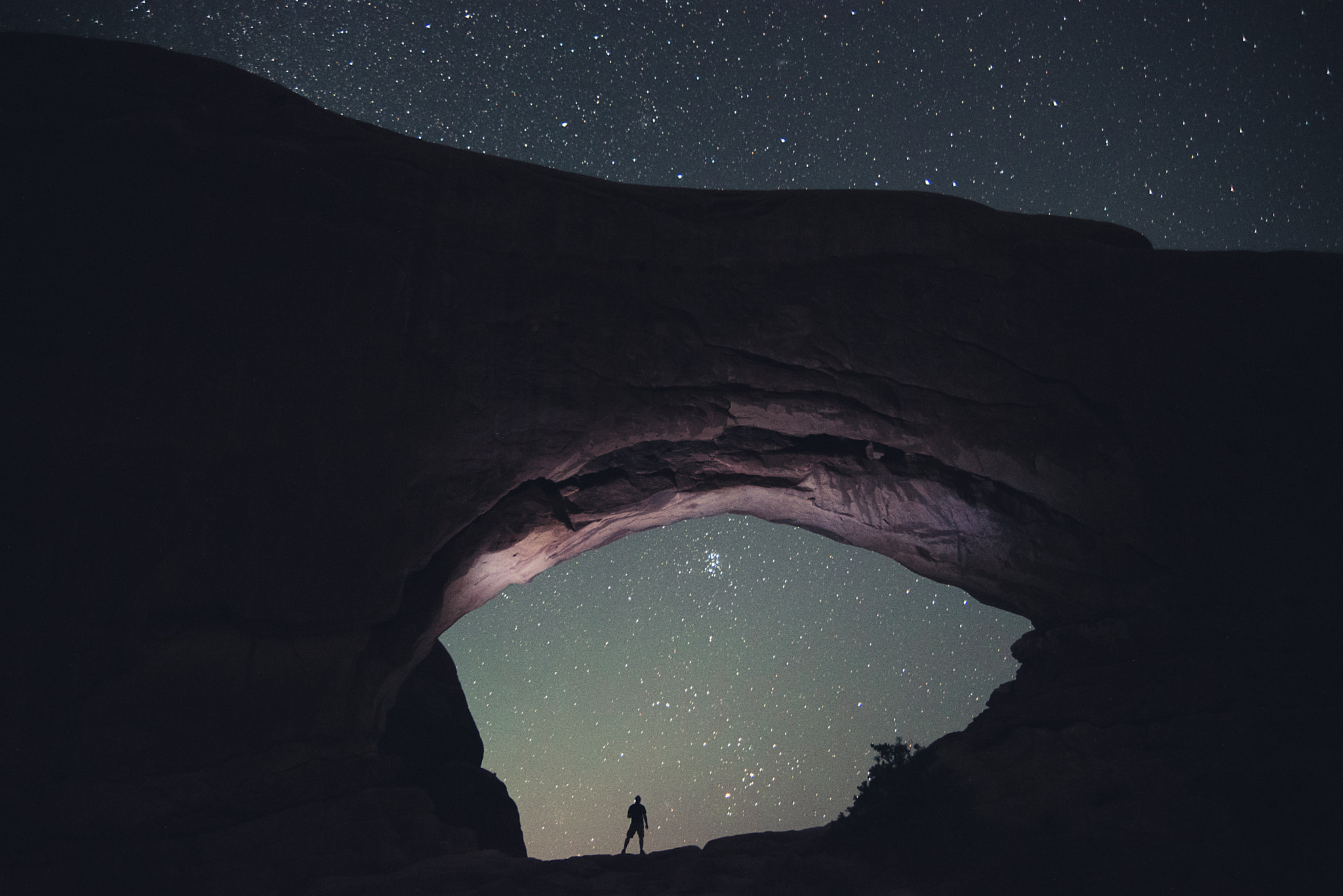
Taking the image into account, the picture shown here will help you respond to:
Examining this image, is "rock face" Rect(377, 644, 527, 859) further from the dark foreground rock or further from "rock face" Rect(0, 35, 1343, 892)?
the dark foreground rock

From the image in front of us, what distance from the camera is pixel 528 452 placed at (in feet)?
30.1

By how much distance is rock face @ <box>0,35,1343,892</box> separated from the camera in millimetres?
6844

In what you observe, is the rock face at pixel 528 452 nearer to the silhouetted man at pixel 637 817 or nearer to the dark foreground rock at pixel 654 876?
the dark foreground rock at pixel 654 876

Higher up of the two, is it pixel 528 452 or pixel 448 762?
pixel 528 452

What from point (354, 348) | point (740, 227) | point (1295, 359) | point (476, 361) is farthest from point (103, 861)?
point (1295, 359)

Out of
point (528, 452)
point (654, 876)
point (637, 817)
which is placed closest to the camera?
point (654, 876)

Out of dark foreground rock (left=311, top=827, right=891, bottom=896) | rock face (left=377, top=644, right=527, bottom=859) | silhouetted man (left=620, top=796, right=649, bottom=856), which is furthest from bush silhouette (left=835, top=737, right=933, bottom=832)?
rock face (left=377, top=644, right=527, bottom=859)

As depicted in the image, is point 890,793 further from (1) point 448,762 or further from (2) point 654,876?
(1) point 448,762

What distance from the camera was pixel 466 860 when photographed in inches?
275

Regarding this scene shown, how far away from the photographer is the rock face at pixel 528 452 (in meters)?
6.84

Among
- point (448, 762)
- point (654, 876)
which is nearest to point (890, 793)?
point (654, 876)

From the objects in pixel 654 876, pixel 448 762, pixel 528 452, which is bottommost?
pixel 654 876

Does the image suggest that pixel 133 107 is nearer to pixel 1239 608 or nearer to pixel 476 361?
pixel 476 361

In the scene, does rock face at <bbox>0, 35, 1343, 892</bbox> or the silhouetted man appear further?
the silhouetted man
